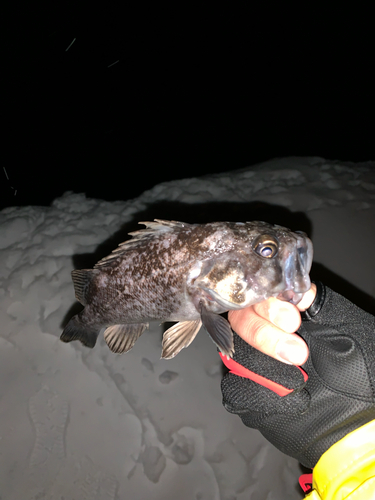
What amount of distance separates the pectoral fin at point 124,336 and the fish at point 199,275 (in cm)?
16

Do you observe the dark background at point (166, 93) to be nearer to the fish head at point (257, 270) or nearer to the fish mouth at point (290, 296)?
the fish head at point (257, 270)

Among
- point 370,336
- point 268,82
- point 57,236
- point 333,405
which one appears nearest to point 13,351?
point 57,236

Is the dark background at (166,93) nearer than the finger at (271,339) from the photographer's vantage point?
A: No

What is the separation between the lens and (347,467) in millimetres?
1294

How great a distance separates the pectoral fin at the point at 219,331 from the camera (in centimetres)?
151

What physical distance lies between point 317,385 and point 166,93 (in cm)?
1679

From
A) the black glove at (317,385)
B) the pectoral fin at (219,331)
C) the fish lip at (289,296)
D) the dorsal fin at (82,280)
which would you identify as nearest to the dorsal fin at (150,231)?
the dorsal fin at (82,280)

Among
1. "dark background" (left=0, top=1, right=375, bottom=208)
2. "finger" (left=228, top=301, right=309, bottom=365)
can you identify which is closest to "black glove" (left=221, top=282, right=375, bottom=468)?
"finger" (left=228, top=301, right=309, bottom=365)

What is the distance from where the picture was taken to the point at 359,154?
43.4ft

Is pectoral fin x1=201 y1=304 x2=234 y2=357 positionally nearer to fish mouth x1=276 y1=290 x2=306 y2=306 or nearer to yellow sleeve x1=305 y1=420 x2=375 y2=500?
fish mouth x1=276 y1=290 x2=306 y2=306

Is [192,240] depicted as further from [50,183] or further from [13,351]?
[50,183]

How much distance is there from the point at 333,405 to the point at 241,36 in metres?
23.2

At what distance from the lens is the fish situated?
155cm

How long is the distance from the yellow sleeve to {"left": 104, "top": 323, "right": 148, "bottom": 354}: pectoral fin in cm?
133
